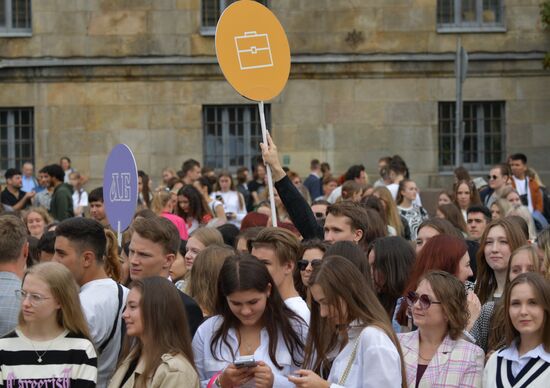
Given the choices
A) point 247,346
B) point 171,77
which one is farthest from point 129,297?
point 171,77

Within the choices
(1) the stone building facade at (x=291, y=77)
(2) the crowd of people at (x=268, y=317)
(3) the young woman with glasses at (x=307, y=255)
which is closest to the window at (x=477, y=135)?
(1) the stone building facade at (x=291, y=77)

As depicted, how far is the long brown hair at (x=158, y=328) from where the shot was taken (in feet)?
22.5

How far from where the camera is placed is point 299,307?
7844 millimetres

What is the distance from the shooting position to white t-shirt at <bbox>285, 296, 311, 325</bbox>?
7676mm

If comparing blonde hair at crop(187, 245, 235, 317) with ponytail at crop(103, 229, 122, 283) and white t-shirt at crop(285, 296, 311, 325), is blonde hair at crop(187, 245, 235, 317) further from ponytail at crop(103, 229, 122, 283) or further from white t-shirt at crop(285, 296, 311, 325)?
ponytail at crop(103, 229, 122, 283)

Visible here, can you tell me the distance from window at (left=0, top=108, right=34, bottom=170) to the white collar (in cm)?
2032

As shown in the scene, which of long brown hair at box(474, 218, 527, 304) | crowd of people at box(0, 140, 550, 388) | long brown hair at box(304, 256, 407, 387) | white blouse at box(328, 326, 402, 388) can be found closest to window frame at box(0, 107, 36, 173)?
long brown hair at box(474, 218, 527, 304)

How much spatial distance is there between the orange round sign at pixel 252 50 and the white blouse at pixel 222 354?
10.6 ft

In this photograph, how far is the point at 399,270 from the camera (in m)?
8.58

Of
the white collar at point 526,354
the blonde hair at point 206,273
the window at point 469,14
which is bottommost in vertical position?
the white collar at point 526,354

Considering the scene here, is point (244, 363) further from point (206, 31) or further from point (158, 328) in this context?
point (206, 31)

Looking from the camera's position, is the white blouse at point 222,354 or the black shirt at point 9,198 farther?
the black shirt at point 9,198

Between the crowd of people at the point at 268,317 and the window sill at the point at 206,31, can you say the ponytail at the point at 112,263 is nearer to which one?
the crowd of people at the point at 268,317

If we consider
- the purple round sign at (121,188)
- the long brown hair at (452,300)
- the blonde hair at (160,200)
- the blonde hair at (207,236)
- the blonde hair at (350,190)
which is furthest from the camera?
the blonde hair at (350,190)
